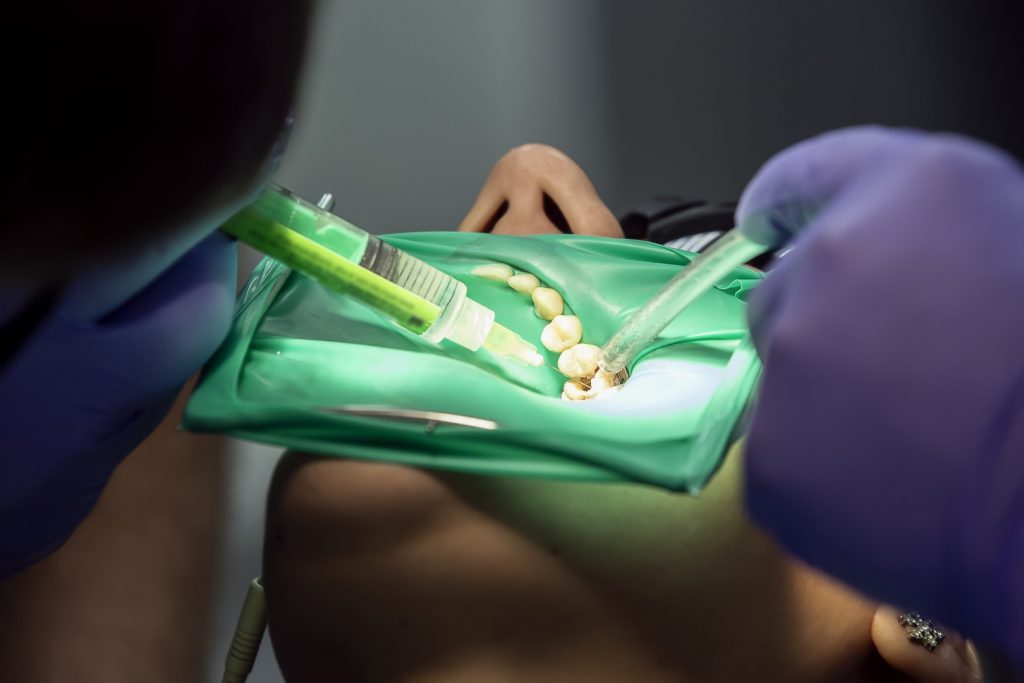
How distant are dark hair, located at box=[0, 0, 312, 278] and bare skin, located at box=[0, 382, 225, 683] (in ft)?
1.36

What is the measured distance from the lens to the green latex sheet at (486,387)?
41 centimetres

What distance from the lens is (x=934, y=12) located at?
997 millimetres

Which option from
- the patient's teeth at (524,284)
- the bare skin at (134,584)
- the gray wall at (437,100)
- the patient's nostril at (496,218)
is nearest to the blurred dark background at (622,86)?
the gray wall at (437,100)

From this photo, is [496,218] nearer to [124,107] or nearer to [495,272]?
[495,272]

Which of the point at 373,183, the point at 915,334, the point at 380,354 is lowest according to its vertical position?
the point at 373,183

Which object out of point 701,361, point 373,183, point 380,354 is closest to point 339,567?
point 380,354

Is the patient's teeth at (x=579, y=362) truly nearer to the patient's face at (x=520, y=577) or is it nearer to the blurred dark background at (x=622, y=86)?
the patient's face at (x=520, y=577)

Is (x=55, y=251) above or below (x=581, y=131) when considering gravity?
above

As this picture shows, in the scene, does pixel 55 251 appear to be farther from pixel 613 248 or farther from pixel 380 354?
pixel 613 248

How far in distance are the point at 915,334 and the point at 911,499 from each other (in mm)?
58

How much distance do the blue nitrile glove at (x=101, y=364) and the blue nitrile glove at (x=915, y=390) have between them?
280 mm

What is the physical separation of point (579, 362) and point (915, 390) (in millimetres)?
252

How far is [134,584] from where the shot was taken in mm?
740

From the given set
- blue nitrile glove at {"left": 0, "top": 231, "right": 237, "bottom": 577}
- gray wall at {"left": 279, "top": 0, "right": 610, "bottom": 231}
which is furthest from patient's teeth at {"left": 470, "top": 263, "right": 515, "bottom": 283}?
gray wall at {"left": 279, "top": 0, "right": 610, "bottom": 231}
